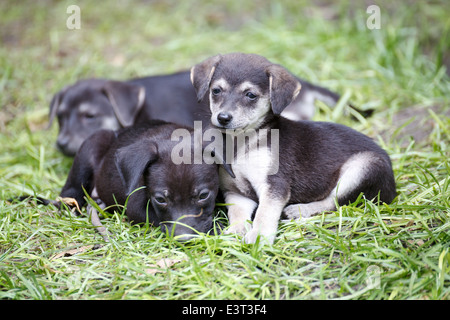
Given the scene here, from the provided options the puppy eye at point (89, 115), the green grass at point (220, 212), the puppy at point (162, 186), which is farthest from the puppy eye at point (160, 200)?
the puppy eye at point (89, 115)

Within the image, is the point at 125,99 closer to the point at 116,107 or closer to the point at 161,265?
the point at 116,107

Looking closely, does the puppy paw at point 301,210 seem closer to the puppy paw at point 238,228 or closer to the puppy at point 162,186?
the puppy paw at point 238,228

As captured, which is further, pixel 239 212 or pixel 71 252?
pixel 239 212

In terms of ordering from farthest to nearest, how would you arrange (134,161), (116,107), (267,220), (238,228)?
(116,107) < (238,228) < (267,220) < (134,161)

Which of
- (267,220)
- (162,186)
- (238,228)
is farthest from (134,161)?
(267,220)

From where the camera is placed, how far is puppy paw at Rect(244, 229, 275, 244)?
12.5 feet

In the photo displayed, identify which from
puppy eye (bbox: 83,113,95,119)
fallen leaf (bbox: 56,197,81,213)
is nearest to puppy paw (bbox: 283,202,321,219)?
fallen leaf (bbox: 56,197,81,213)

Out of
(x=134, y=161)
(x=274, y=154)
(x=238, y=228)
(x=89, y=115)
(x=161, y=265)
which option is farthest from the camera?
(x=89, y=115)

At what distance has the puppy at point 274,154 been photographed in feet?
13.6

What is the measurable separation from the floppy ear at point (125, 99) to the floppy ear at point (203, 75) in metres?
1.74

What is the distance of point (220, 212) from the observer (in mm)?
4543

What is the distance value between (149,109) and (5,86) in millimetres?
3092

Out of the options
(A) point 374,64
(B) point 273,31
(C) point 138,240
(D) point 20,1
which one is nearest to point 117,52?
(B) point 273,31

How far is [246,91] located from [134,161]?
1117 millimetres
